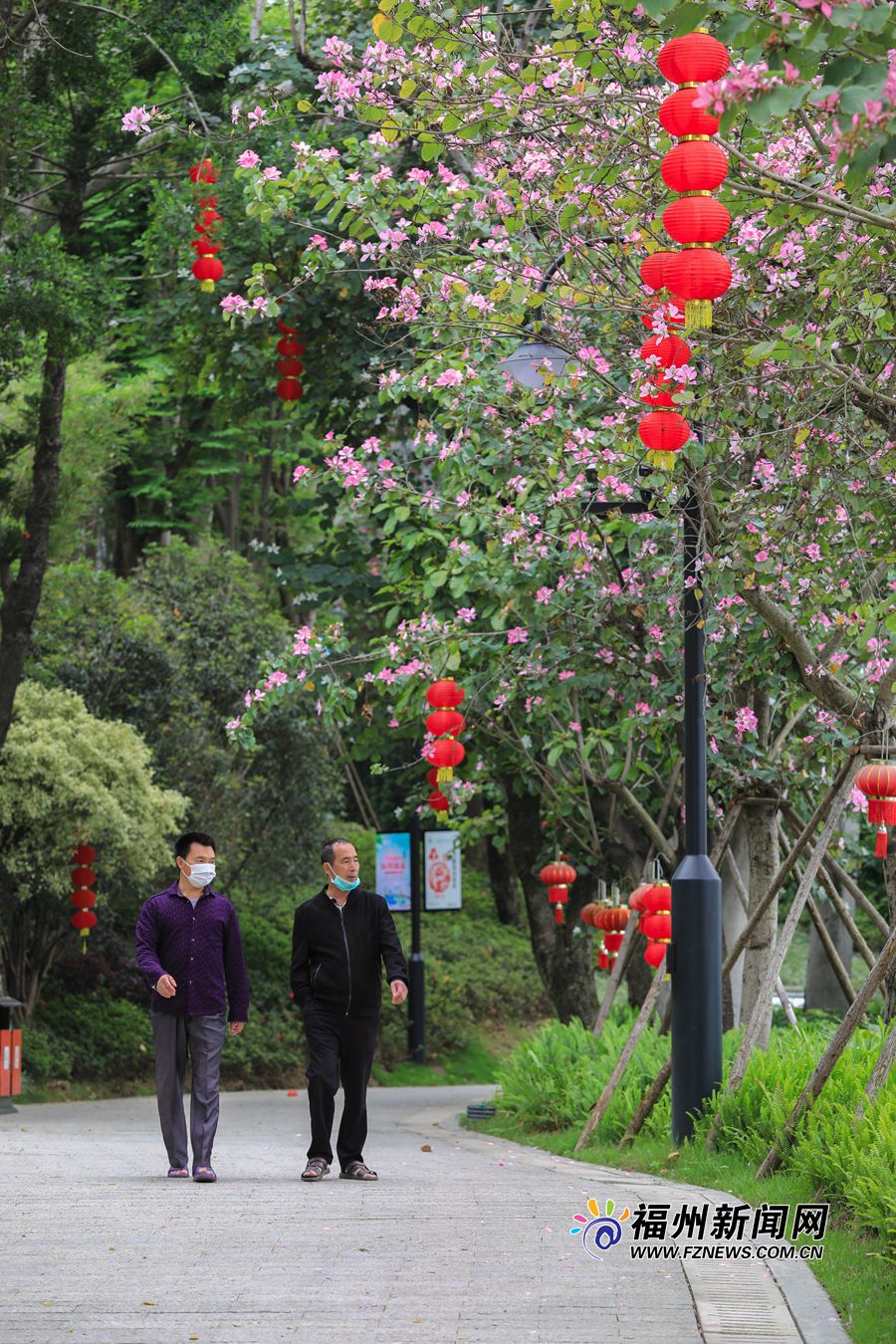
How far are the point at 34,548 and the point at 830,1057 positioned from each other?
38.4 feet

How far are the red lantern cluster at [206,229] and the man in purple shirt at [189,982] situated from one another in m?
7.10

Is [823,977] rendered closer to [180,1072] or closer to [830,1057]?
[180,1072]

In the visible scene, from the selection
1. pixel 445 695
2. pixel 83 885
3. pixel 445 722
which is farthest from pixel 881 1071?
pixel 83 885

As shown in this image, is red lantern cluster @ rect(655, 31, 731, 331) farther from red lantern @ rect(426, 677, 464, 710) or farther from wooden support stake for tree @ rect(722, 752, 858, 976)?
red lantern @ rect(426, 677, 464, 710)

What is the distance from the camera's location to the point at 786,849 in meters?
15.6

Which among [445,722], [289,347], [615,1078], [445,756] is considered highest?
[289,347]

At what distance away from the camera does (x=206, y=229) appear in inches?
666

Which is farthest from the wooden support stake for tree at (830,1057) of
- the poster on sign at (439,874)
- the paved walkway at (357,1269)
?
the poster on sign at (439,874)

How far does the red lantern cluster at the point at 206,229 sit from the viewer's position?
54.5ft

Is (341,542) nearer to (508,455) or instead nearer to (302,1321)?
(508,455)

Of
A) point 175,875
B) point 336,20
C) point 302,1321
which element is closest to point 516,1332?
point 302,1321

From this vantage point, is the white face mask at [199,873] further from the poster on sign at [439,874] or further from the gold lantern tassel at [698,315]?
the poster on sign at [439,874]

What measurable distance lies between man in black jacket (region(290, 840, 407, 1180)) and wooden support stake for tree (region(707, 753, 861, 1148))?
208cm

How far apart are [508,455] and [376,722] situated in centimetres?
607
